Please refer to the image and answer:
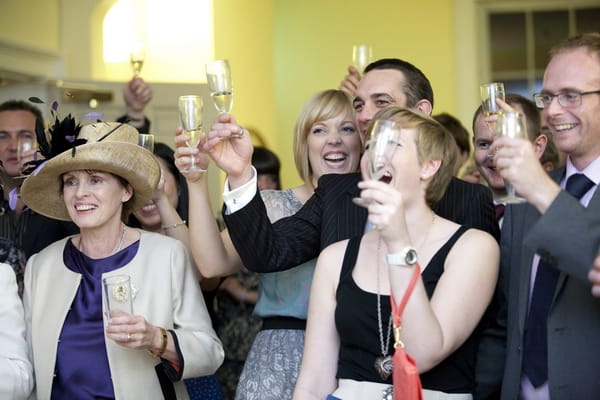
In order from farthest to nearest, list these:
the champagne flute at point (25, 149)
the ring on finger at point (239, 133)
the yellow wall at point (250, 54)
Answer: the yellow wall at point (250, 54) → the champagne flute at point (25, 149) → the ring on finger at point (239, 133)

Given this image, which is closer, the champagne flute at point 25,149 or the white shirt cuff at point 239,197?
the white shirt cuff at point 239,197

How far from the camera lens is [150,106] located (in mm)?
8203

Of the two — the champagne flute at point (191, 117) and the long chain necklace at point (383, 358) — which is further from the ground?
the champagne flute at point (191, 117)

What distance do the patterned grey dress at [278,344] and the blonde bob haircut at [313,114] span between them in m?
0.48

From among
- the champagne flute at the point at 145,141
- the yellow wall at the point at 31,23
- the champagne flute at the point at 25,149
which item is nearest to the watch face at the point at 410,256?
the champagne flute at the point at 145,141

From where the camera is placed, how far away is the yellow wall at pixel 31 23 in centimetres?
763

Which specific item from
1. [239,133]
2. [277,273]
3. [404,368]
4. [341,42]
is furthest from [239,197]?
[341,42]

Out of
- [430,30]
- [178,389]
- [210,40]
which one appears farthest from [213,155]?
[430,30]

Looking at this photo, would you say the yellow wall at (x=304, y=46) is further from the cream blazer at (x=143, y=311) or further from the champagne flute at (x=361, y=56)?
the cream blazer at (x=143, y=311)

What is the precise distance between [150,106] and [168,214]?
13.9 feet

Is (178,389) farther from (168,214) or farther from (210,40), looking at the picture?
(210,40)

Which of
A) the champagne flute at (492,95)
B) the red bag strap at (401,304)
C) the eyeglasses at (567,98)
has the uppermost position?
the champagne flute at (492,95)

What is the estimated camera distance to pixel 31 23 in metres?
7.91

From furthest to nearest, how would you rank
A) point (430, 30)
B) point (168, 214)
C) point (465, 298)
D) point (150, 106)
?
point (430, 30), point (150, 106), point (168, 214), point (465, 298)
